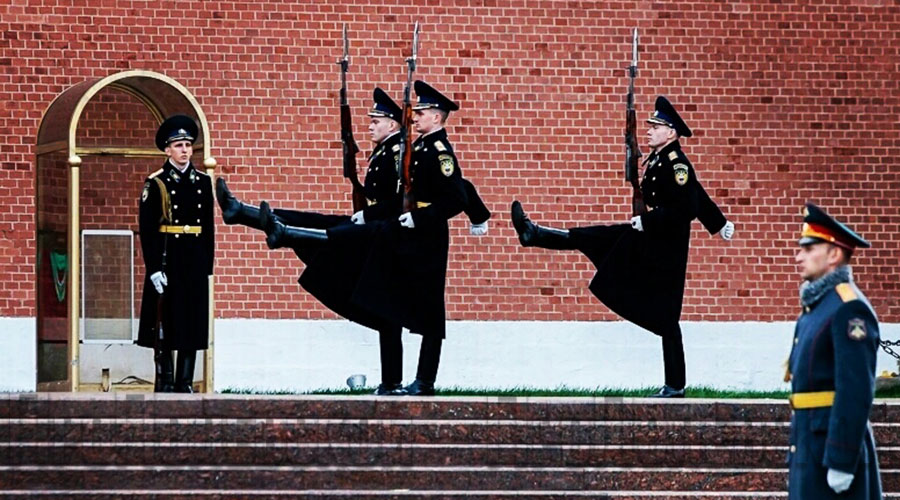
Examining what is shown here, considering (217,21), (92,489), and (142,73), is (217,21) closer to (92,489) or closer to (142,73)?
(142,73)

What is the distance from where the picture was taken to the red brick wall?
43.8ft

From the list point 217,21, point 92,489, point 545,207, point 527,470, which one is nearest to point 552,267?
point 545,207

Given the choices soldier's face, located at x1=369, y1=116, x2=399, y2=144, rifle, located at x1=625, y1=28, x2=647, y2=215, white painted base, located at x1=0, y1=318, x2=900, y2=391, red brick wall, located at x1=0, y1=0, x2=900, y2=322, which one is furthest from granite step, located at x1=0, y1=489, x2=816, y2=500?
red brick wall, located at x1=0, y1=0, x2=900, y2=322

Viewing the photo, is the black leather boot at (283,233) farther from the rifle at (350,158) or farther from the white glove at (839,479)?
the white glove at (839,479)

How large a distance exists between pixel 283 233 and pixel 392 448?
1545 mm

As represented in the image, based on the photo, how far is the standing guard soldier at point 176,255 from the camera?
1067cm

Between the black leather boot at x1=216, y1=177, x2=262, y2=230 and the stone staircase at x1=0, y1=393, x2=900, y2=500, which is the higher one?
the black leather boot at x1=216, y1=177, x2=262, y2=230

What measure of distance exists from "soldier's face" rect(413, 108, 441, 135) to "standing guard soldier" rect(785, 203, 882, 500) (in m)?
3.98

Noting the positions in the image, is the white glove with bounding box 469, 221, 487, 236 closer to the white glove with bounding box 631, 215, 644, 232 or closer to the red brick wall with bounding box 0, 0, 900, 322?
the white glove with bounding box 631, 215, 644, 232

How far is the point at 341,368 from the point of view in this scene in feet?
44.1

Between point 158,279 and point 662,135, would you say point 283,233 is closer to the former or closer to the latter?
point 158,279

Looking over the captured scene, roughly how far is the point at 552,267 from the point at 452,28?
6.05 ft

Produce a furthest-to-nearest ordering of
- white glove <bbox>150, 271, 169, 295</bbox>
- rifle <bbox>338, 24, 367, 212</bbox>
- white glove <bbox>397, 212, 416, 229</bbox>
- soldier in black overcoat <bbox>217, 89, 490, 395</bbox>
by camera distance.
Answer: rifle <bbox>338, 24, 367, 212</bbox>
white glove <bbox>150, 271, 169, 295</bbox>
soldier in black overcoat <bbox>217, 89, 490, 395</bbox>
white glove <bbox>397, 212, 416, 229</bbox>

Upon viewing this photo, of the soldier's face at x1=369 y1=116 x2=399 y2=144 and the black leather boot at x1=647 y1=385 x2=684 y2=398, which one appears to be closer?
the black leather boot at x1=647 y1=385 x2=684 y2=398
